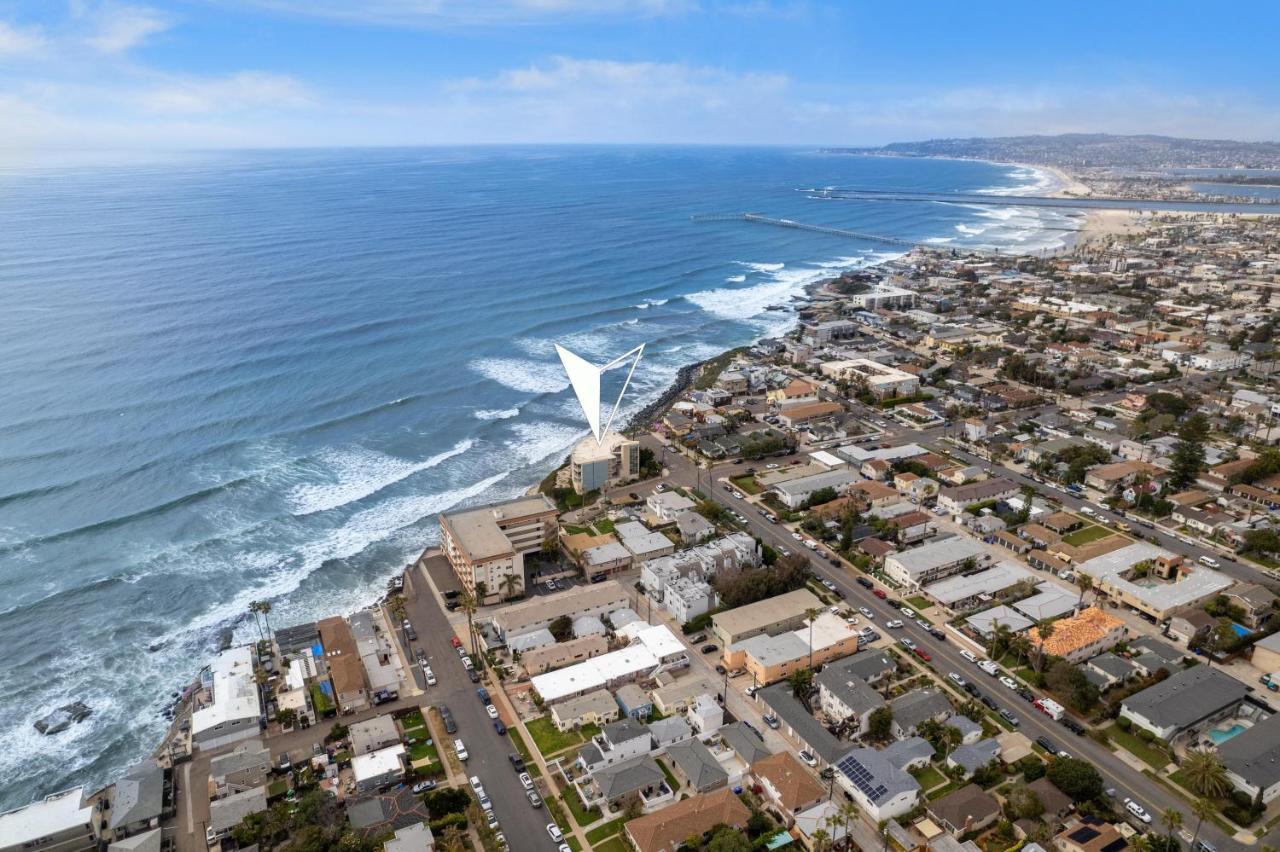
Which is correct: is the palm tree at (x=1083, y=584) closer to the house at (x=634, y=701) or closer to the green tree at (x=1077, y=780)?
the green tree at (x=1077, y=780)

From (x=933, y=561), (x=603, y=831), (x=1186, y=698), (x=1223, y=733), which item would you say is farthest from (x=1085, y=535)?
(x=603, y=831)

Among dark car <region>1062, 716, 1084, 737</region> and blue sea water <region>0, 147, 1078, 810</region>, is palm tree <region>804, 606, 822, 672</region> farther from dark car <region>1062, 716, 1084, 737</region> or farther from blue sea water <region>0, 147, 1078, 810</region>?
blue sea water <region>0, 147, 1078, 810</region>

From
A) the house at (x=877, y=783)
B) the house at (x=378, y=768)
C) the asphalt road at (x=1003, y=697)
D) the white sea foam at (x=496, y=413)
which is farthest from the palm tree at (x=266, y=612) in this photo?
the white sea foam at (x=496, y=413)

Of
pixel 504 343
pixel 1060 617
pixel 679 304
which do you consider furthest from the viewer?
pixel 679 304

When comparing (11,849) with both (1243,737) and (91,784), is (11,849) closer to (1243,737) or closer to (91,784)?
(91,784)

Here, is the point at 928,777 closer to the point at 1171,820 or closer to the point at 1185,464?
the point at 1171,820

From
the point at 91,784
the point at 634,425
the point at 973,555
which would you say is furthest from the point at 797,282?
the point at 91,784
